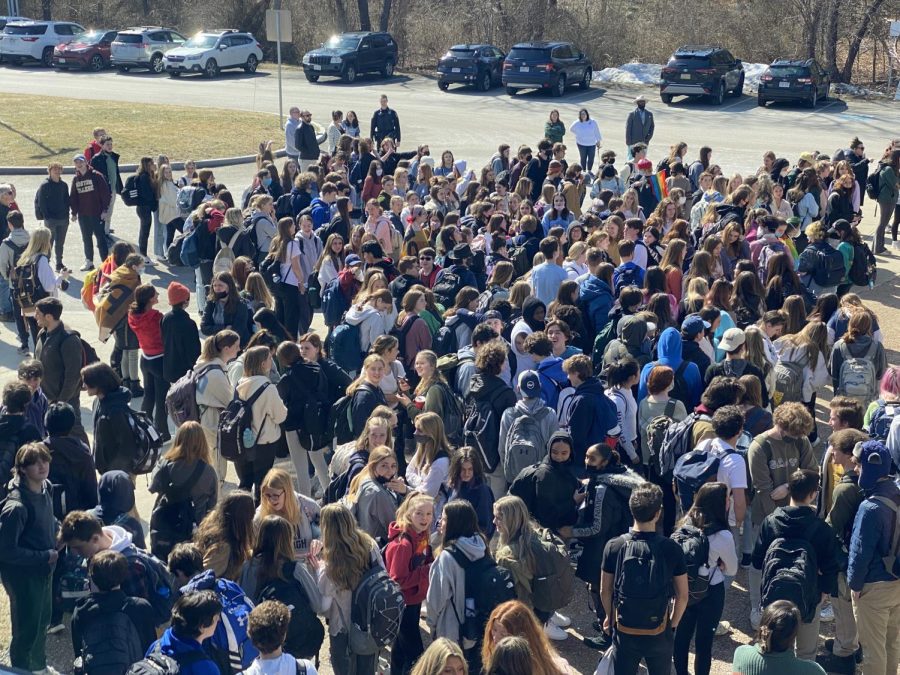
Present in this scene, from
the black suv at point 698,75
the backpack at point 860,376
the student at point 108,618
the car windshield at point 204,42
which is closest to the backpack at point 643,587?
the student at point 108,618

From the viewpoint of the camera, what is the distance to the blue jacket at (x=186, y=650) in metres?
5.48

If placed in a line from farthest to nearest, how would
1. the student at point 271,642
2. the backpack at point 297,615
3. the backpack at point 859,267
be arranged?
the backpack at point 859,267
the backpack at point 297,615
the student at point 271,642

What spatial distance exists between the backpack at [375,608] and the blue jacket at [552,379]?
9.69ft

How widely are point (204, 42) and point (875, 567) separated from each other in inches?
1546

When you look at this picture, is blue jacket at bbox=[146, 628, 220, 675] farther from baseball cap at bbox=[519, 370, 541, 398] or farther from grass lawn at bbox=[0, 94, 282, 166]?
grass lawn at bbox=[0, 94, 282, 166]

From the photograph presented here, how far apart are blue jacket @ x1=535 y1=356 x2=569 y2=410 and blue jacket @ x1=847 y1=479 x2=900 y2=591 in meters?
2.72

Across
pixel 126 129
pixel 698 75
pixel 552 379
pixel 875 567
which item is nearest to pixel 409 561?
pixel 552 379

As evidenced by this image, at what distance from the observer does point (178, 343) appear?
34.4 feet

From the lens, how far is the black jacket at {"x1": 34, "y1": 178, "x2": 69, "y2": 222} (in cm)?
1569

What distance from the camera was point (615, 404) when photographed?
338 inches

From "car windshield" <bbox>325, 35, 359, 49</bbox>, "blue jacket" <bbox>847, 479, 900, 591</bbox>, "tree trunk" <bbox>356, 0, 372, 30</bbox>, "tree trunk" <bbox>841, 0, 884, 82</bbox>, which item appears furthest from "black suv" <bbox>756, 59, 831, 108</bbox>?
"blue jacket" <bbox>847, 479, 900, 591</bbox>

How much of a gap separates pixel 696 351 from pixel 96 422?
16.1ft

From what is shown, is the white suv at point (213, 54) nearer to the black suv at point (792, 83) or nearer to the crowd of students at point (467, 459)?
the black suv at point (792, 83)

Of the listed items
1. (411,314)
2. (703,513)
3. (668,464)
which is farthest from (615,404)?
(411,314)
